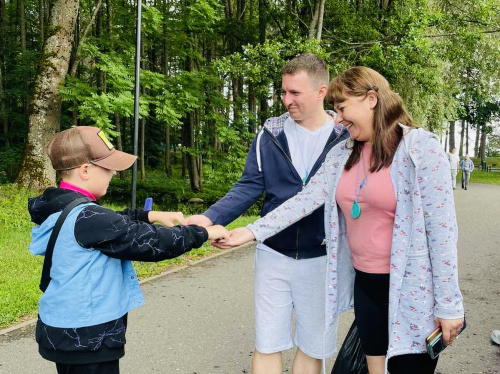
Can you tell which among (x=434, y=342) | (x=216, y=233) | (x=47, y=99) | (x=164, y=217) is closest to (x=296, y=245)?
(x=216, y=233)

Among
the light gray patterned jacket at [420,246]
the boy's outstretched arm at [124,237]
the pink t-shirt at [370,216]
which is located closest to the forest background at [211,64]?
the boy's outstretched arm at [124,237]

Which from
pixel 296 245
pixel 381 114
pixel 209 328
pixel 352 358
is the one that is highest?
pixel 381 114

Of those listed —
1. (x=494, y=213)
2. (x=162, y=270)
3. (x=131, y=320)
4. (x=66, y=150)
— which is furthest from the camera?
(x=494, y=213)

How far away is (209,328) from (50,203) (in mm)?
2783

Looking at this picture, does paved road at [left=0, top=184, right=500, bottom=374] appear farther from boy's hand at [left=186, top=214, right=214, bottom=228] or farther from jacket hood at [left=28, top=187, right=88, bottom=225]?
jacket hood at [left=28, top=187, right=88, bottom=225]

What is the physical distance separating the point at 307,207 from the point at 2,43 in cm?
2561

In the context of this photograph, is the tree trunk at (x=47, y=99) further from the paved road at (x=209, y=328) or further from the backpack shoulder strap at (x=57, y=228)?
the backpack shoulder strap at (x=57, y=228)

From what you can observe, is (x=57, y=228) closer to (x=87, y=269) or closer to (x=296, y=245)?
(x=87, y=269)

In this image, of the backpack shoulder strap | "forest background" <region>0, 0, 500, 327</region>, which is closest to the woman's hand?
the backpack shoulder strap

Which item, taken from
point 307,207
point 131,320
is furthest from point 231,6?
point 307,207

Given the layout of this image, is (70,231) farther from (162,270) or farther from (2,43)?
(2,43)

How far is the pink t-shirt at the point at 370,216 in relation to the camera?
2.22 m

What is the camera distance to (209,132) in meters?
17.0

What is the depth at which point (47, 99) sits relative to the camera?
12352mm
